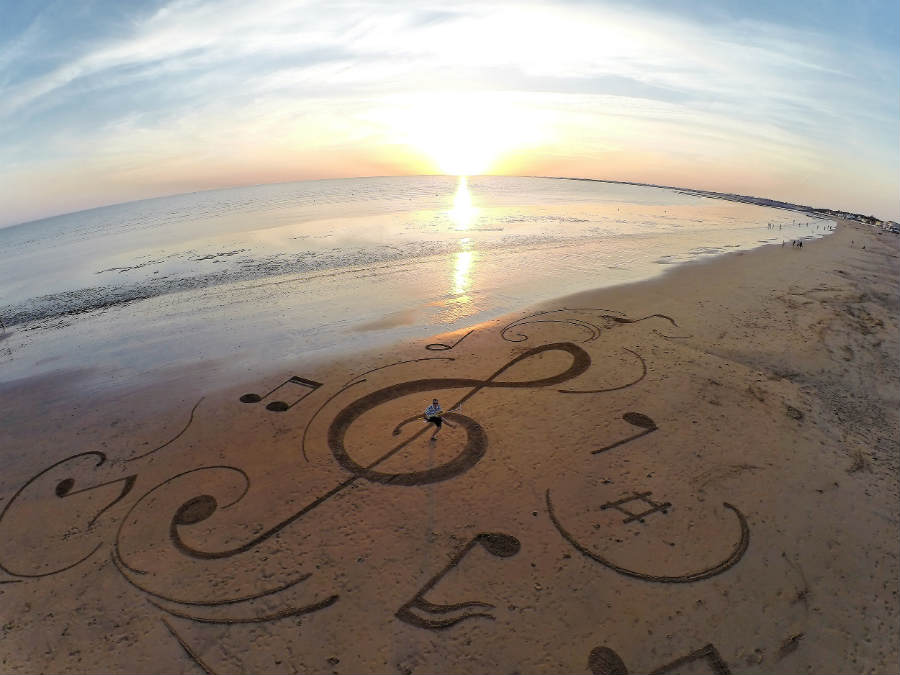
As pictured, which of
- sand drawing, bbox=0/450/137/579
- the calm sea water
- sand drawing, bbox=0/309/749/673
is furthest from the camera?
the calm sea water

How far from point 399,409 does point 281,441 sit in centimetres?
388

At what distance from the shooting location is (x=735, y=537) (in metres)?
9.58

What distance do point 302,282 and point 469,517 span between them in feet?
88.4

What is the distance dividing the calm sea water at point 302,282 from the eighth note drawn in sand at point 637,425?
10678 millimetres

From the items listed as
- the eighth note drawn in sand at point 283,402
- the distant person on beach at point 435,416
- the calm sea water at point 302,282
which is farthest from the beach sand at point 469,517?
the calm sea water at point 302,282

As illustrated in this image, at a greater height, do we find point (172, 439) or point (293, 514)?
point (172, 439)

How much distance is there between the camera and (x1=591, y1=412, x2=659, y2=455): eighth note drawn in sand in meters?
12.4

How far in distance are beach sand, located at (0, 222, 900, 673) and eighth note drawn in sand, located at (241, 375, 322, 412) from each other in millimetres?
174

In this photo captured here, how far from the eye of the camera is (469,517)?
10258 mm

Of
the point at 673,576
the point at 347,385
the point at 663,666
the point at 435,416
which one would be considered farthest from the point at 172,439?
the point at 673,576

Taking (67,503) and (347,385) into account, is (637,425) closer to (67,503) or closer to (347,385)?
(347,385)

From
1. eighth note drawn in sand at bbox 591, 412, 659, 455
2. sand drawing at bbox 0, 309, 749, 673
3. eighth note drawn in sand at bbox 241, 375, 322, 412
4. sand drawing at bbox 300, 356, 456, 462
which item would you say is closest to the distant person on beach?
sand drawing at bbox 0, 309, 749, 673

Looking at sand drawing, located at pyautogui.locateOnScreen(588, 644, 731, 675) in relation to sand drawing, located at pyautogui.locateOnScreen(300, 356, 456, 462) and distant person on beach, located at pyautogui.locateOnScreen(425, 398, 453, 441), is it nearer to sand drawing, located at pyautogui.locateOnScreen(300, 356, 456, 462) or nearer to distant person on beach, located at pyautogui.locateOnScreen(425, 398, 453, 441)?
distant person on beach, located at pyautogui.locateOnScreen(425, 398, 453, 441)

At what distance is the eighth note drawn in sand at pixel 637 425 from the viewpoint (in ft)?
40.6
